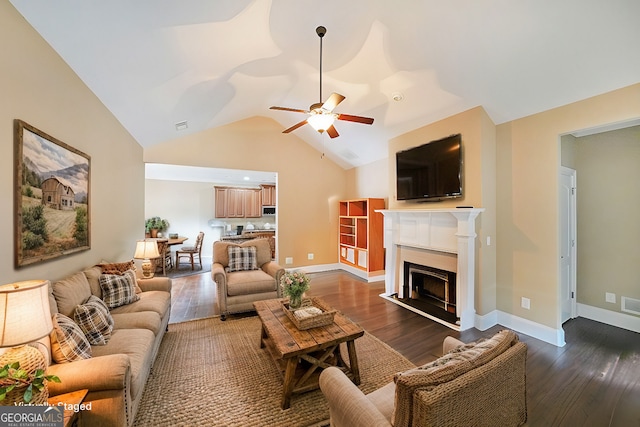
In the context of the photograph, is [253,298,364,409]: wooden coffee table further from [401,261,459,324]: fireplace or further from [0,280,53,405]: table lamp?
[401,261,459,324]: fireplace

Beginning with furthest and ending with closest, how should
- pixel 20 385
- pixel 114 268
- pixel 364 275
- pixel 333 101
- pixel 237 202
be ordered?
pixel 237 202 < pixel 364 275 < pixel 114 268 < pixel 333 101 < pixel 20 385

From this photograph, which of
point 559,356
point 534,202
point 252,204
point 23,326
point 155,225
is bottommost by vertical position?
point 559,356

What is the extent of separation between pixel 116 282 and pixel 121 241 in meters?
1.36

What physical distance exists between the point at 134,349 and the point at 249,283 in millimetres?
1706

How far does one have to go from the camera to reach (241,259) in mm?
3977

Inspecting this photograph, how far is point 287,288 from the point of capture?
7.92ft

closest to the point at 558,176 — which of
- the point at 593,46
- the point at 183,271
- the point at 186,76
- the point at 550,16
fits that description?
the point at 593,46

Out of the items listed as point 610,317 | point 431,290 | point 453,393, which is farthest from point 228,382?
point 610,317

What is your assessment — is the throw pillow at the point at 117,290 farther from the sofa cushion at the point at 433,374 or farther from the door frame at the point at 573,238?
the door frame at the point at 573,238

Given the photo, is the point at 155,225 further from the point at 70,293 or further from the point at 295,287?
the point at 295,287

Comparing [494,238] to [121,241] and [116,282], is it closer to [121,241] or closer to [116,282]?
[116,282]

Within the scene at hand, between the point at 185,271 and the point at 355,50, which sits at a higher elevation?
the point at 355,50

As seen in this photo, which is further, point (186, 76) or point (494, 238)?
point (494, 238)

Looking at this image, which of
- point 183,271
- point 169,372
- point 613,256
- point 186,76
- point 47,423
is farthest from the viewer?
point 183,271
